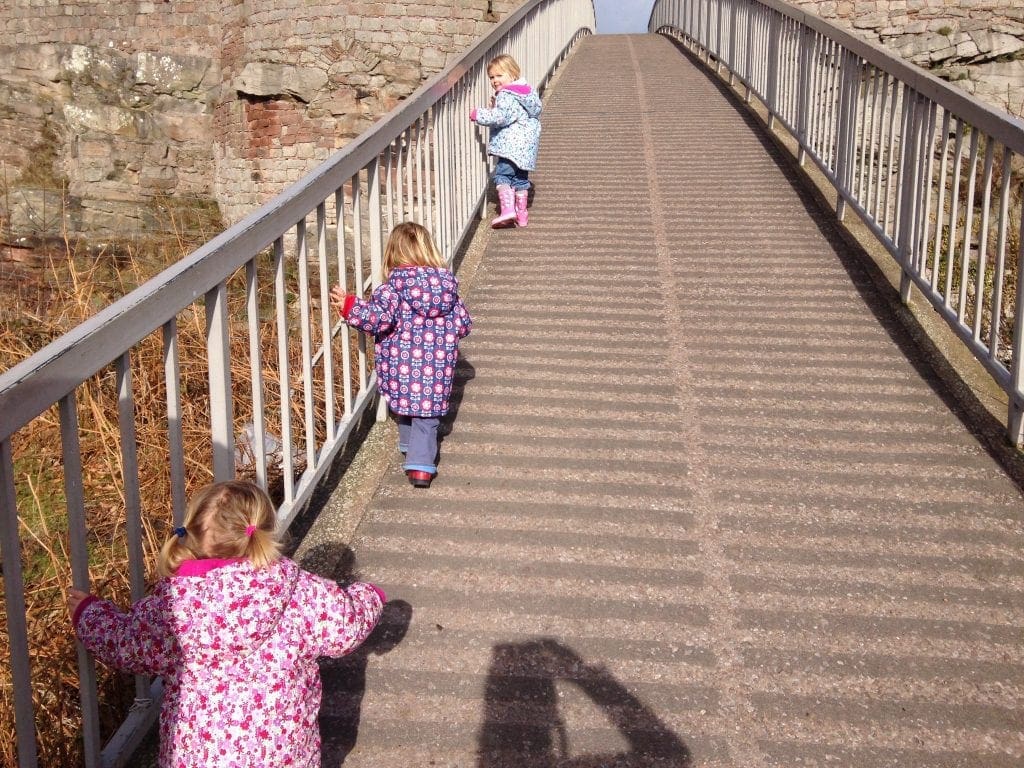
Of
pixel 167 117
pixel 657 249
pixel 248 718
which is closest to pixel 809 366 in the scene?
pixel 657 249

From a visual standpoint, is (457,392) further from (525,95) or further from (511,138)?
(525,95)

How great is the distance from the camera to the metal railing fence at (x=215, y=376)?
2.18 meters

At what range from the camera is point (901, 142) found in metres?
5.61

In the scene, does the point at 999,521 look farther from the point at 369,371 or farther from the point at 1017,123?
the point at 369,371

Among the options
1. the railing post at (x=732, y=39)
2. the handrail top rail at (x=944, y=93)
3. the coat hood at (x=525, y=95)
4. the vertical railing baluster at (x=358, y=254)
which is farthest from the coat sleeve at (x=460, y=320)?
the railing post at (x=732, y=39)

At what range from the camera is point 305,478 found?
11.9ft

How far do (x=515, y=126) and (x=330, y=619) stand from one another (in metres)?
4.77

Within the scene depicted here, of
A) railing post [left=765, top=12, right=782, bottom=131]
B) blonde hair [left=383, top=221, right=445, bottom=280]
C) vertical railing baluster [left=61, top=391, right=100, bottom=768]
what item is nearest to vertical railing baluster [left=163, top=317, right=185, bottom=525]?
vertical railing baluster [left=61, top=391, right=100, bottom=768]

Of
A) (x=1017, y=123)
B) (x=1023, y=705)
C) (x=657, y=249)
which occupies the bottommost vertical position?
(x=1023, y=705)

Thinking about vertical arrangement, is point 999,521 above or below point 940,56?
below

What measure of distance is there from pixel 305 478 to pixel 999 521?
227 centimetres

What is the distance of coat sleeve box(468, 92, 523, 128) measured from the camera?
659 centimetres

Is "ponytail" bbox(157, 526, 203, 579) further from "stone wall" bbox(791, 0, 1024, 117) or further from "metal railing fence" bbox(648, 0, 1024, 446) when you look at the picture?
"stone wall" bbox(791, 0, 1024, 117)

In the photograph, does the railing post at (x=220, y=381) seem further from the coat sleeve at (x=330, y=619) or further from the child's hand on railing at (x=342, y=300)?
the child's hand on railing at (x=342, y=300)
